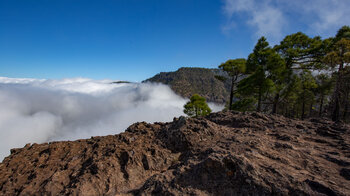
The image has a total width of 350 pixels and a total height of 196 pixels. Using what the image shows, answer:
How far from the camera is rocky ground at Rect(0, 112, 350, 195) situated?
3.52m

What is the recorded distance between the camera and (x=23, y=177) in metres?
4.93

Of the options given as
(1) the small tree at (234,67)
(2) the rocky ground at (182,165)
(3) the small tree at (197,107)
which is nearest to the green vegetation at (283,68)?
(1) the small tree at (234,67)

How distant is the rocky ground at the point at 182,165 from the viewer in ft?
11.5

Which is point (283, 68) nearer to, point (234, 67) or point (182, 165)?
point (234, 67)

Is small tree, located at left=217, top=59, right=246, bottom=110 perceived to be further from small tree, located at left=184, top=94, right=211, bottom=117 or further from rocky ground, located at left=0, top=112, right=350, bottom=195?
rocky ground, located at left=0, top=112, right=350, bottom=195

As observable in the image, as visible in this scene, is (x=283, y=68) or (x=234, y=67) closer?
(x=283, y=68)

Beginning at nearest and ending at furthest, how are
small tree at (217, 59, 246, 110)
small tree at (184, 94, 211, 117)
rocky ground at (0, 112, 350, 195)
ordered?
1. rocky ground at (0, 112, 350, 195)
2. small tree at (217, 59, 246, 110)
3. small tree at (184, 94, 211, 117)

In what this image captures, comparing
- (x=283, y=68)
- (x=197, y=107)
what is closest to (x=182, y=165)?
(x=283, y=68)

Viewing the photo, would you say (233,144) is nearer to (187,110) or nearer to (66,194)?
(66,194)

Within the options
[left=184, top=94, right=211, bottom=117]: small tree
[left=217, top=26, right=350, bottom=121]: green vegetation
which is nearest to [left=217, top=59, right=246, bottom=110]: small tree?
[left=217, top=26, right=350, bottom=121]: green vegetation

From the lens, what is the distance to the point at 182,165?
4.49 metres

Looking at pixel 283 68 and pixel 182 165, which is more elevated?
pixel 283 68

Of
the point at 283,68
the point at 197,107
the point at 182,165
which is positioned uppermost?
the point at 283,68

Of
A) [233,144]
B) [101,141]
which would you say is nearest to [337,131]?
[233,144]
